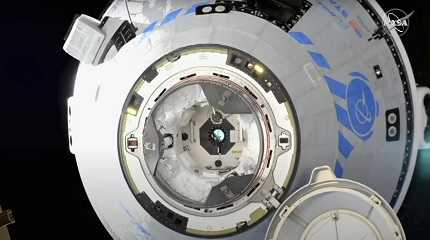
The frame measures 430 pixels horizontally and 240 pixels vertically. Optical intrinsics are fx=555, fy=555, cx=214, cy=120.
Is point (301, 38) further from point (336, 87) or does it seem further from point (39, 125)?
point (39, 125)

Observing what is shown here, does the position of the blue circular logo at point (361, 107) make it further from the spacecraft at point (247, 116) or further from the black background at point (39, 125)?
the black background at point (39, 125)

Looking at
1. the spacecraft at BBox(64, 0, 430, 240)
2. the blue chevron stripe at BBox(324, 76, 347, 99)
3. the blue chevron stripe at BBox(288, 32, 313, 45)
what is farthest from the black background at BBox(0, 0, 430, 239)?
the blue chevron stripe at BBox(324, 76, 347, 99)

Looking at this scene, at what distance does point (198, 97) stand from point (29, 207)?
1.08 m

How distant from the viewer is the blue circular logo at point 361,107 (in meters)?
2.06

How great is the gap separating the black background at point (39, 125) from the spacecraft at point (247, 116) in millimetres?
328

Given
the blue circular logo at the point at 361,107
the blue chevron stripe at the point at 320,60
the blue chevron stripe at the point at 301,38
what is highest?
the blue chevron stripe at the point at 301,38

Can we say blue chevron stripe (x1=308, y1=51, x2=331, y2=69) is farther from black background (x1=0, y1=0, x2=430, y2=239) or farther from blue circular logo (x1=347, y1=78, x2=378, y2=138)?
black background (x1=0, y1=0, x2=430, y2=239)

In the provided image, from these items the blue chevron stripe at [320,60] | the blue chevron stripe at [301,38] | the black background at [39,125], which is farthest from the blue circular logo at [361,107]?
the black background at [39,125]

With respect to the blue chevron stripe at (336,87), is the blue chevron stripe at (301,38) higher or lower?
higher

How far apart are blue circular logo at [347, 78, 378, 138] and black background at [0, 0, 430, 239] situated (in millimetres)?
1158

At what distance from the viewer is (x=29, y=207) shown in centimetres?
259

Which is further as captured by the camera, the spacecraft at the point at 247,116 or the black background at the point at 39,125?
the black background at the point at 39,125

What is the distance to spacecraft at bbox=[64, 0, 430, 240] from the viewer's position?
2.00m

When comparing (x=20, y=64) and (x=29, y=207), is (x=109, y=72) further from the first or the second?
(x=29, y=207)
